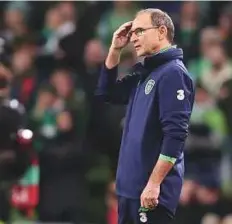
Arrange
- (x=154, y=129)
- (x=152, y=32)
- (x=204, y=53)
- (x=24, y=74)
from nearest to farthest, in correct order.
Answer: (x=154, y=129)
(x=152, y=32)
(x=204, y=53)
(x=24, y=74)

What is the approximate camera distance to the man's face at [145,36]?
6426mm

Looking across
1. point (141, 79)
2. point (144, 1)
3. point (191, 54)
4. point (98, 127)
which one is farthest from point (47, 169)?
point (141, 79)

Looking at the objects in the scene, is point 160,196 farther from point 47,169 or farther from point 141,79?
point 47,169

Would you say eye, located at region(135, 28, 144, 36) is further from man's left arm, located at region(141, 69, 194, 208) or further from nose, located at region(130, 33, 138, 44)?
man's left arm, located at region(141, 69, 194, 208)

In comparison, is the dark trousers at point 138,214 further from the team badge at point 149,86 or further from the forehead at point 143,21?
the forehead at point 143,21

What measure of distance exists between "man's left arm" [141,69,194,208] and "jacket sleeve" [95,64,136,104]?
66 centimetres

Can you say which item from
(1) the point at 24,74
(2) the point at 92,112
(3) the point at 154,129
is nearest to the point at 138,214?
(3) the point at 154,129

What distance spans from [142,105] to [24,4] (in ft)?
26.8

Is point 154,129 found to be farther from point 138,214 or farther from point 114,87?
point 114,87

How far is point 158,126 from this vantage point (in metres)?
6.31

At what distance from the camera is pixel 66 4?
13578 mm

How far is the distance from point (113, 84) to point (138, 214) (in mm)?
1023

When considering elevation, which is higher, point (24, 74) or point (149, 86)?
point (149, 86)

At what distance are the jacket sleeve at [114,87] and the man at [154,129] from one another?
0.25 m
